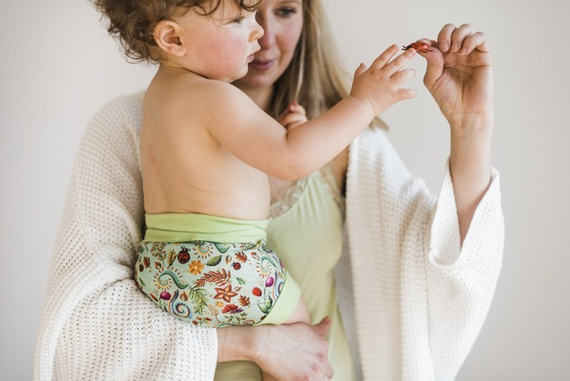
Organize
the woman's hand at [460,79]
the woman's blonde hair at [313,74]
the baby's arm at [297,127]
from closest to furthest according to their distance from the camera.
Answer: the baby's arm at [297,127] → the woman's hand at [460,79] → the woman's blonde hair at [313,74]

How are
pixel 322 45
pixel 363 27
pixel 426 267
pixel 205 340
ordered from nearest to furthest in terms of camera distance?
pixel 205 340 < pixel 426 267 < pixel 322 45 < pixel 363 27

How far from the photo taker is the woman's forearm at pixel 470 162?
4.25 feet

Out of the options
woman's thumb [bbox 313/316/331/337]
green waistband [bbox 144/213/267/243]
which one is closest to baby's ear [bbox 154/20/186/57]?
green waistband [bbox 144/213/267/243]

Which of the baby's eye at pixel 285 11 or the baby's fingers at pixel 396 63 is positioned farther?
the baby's eye at pixel 285 11

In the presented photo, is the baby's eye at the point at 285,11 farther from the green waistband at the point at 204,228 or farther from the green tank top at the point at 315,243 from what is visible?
the green waistband at the point at 204,228

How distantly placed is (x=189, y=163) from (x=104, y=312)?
0.36 metres

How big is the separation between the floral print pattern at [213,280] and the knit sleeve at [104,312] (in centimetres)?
5

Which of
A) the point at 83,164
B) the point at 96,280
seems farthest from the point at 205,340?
the point at 83,164

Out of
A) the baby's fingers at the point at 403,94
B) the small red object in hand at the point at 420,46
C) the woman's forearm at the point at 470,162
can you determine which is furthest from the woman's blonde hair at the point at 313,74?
the baby's fingers at the point at 403,94

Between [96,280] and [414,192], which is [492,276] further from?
[96,280]

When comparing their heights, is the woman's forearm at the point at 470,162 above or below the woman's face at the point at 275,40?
below

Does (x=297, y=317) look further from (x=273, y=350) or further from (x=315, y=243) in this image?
(x=315, y=243)

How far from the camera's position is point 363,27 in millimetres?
1767

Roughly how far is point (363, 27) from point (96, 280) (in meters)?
0.97
